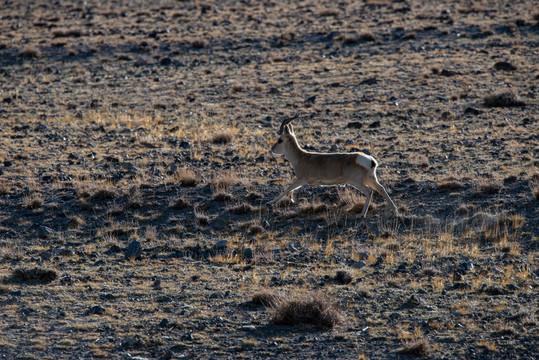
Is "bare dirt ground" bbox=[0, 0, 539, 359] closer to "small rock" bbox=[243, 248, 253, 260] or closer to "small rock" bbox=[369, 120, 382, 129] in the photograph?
"small rock" bbox=[243, 248, 253, 260]

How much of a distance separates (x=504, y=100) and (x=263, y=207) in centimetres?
→ 1024

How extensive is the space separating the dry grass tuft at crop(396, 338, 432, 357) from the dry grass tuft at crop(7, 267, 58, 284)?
4964 millimetres

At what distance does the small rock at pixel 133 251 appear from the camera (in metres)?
10.5

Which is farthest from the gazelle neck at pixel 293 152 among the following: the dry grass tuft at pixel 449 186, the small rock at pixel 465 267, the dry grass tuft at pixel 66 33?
the dry grass tuft at pixel 66 33

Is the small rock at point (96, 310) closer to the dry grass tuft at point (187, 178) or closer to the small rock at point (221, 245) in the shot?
the small rock at point (221, 245)

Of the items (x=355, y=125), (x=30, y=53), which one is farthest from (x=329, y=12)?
(x=355, y=125)

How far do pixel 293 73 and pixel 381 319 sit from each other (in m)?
18.2

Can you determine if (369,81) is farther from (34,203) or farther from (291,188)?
(34,203)

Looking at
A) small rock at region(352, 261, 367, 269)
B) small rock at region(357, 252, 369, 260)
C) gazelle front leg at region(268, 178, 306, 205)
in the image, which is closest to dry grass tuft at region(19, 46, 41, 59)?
gazelle front leg at region(268, 178, 306, 205)

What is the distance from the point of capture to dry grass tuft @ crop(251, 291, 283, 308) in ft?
27.8

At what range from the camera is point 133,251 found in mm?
10578

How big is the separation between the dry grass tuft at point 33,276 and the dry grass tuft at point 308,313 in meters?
3.40

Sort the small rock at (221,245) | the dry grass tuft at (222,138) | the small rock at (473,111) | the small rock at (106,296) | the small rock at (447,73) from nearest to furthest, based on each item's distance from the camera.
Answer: the small rock at (106,296)
the small rock at (221,245)
the dry grass tuft at (222,138)
the small rock at (473,111)
the small rock at (447,73)

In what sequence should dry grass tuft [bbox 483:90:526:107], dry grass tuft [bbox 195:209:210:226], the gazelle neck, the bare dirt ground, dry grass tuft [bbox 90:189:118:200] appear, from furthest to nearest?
dry grass tuft [bbox 483:90:526:107], the gazelle neck, dry grass tuft [bbox 90:189:118:200], dry grass tuft [bbox 195:209:210:226], the bare dirt ground
